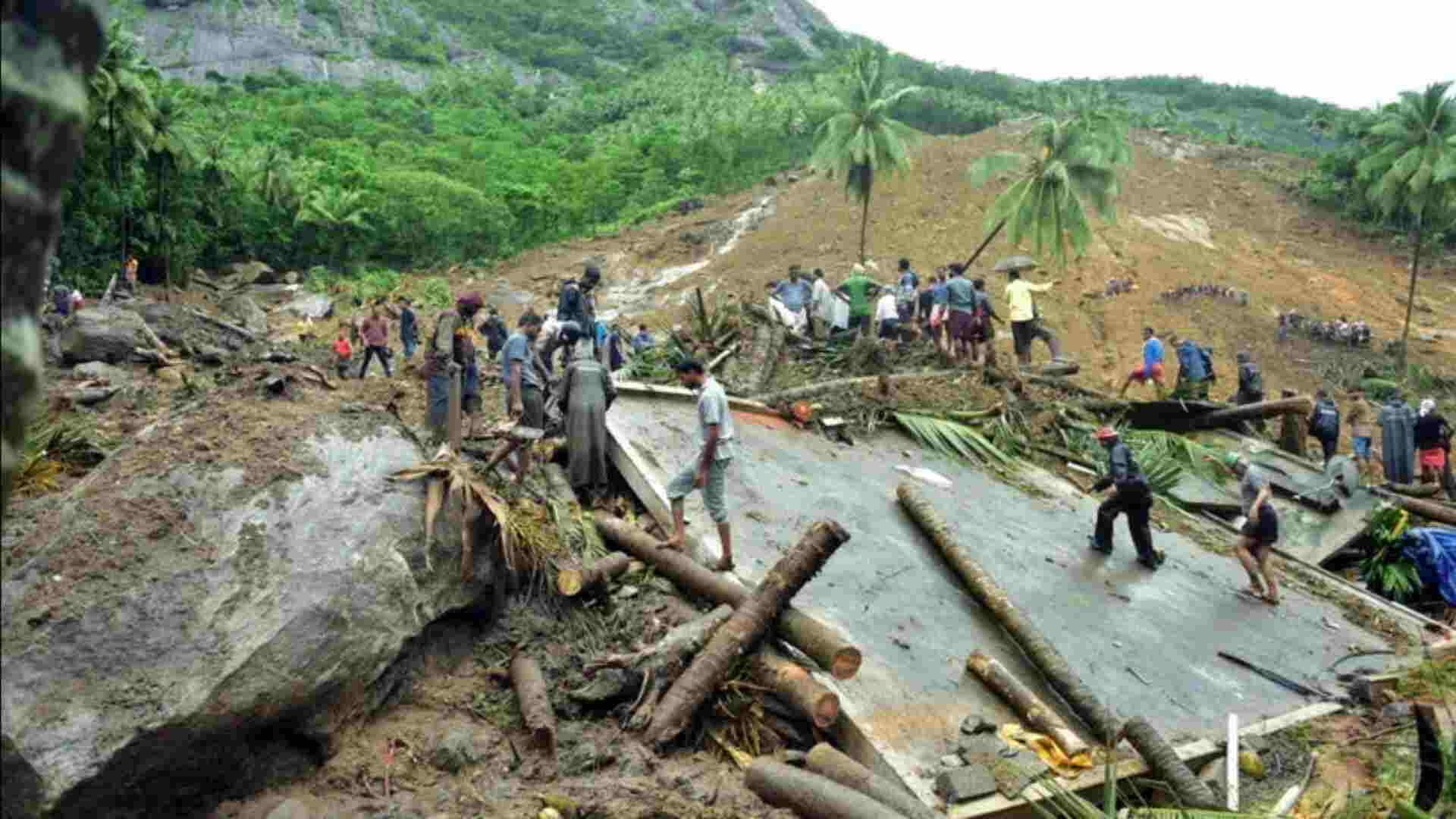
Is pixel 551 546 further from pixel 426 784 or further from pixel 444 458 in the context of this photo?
pixel 426 784

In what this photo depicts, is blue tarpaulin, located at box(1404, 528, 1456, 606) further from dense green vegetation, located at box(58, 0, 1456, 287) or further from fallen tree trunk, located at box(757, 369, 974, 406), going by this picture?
dense green vegetation, located at box(58, 0, 1456, 287)

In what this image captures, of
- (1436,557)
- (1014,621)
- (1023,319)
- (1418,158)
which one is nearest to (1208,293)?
(1418,158)

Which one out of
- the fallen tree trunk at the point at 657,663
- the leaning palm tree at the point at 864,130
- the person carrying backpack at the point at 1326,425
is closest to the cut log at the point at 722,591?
the fallen tree trunk at the point at 657,663

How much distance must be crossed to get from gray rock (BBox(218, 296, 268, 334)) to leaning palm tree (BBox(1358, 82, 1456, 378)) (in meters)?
35.6

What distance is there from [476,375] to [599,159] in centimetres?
5206

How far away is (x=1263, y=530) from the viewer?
10227 millimetres

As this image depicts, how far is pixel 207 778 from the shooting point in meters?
5.03

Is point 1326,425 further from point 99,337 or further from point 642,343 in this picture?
point 99,337

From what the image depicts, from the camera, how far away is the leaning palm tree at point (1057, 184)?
30609 millimetres

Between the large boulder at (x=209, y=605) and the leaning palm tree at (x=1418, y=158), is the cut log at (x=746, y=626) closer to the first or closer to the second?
the large boulder at (x=209, y=605)

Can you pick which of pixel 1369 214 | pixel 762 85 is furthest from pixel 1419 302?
pixel 762 85

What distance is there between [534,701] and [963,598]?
13.2 ft

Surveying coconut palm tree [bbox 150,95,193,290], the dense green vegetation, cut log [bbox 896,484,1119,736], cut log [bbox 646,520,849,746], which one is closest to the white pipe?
cut log [bbox 896,484,1119,736]

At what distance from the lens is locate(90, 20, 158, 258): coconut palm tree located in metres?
29.3
